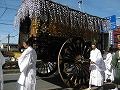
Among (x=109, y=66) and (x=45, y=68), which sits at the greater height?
(x=109, y=66)

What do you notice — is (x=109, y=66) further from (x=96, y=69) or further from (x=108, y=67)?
(x=96, y=69)

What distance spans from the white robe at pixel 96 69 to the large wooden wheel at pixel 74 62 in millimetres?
561

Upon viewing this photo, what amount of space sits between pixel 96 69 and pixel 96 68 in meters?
0.04

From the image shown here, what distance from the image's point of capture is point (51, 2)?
884 centimetres

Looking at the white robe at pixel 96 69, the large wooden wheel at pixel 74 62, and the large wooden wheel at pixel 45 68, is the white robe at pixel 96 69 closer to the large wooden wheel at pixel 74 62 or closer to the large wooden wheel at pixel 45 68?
the large wooden wheel at pixel 74 62

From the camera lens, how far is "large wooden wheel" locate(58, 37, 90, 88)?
29.2 ft

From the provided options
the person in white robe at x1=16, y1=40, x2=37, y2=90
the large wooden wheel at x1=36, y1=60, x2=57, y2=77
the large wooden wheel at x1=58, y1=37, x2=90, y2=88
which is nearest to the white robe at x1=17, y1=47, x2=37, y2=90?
the person in white robe at x1=16, y1=40, x2=37, y2=90

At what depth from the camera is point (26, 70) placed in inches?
286

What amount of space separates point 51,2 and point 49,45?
1636mm

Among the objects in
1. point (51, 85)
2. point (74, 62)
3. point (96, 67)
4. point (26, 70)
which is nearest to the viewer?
point (26, 70)

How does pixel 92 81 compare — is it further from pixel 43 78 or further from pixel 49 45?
pixel 43 78

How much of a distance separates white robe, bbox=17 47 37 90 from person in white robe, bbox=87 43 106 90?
243 centimetres

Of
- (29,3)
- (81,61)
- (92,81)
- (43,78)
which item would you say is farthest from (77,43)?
(43,78)

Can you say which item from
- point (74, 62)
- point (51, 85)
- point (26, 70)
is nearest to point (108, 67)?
point (74, 62)
